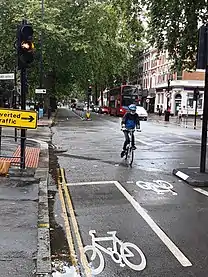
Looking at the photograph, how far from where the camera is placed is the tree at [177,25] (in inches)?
675

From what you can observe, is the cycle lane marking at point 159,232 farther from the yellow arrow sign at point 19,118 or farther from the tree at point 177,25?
the tree at point 177,25

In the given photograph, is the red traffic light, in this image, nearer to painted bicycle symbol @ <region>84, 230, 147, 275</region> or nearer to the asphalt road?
the asphalt road

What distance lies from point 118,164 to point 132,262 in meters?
7.46

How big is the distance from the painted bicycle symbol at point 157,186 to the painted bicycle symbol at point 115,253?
3121mm

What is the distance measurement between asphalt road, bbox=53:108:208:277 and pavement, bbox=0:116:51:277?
2.04 ft

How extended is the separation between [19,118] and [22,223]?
4.34m

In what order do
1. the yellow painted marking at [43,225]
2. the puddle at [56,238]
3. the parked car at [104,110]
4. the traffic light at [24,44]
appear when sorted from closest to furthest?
1. the puddle at [56,238]
2. the yellow painted marking at [43,225]
3. the traffic light at [24,44]
4. the parked car at [104,110]

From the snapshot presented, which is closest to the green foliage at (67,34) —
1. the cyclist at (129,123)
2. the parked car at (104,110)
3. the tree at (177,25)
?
the tree at (177,25)

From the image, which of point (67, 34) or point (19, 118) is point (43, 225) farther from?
point (67, 34)

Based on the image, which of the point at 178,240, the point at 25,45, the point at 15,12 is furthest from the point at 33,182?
the point at 15,12

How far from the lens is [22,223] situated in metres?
6.22

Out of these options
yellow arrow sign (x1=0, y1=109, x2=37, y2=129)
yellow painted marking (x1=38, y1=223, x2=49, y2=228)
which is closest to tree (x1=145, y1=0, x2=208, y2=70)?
yellow arrow sign (x1=0, y1=109, x2=37, y2=129)

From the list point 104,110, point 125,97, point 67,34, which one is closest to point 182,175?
point 67,34

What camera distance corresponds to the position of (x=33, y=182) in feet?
30.1
